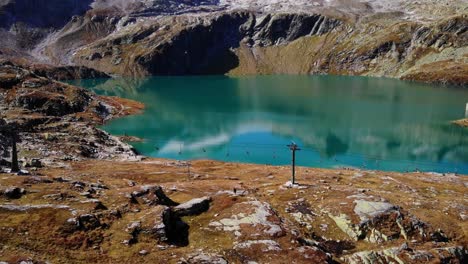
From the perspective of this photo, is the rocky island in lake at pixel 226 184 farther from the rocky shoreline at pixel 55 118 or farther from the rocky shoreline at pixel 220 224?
the rocky shoreline at pixel 55 118

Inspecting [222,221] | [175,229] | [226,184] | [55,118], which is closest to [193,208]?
[222,221]

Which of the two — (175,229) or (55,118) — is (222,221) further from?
(55,118)

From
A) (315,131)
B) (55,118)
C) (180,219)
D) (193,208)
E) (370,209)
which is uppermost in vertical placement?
(193,208)

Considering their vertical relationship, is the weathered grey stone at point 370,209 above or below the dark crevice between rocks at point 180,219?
below

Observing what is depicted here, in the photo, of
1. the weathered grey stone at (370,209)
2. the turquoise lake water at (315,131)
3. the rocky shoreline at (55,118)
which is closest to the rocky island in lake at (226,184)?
the weathered grey stone at (370,209)

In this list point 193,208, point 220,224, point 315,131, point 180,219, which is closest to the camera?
point 220,224

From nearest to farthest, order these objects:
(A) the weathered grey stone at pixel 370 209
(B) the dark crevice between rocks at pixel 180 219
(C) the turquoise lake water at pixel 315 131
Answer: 1. (B) the dark crevice between rocks at pixel 180 219
2. (A) the weathered grey stone at pixel 370 209
3. (C) the turquoise lake water at pixel 315 131

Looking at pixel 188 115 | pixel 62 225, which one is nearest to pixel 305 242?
pixel 62 225

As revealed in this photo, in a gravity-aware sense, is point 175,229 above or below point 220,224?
above

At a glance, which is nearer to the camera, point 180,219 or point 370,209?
point 180,219
